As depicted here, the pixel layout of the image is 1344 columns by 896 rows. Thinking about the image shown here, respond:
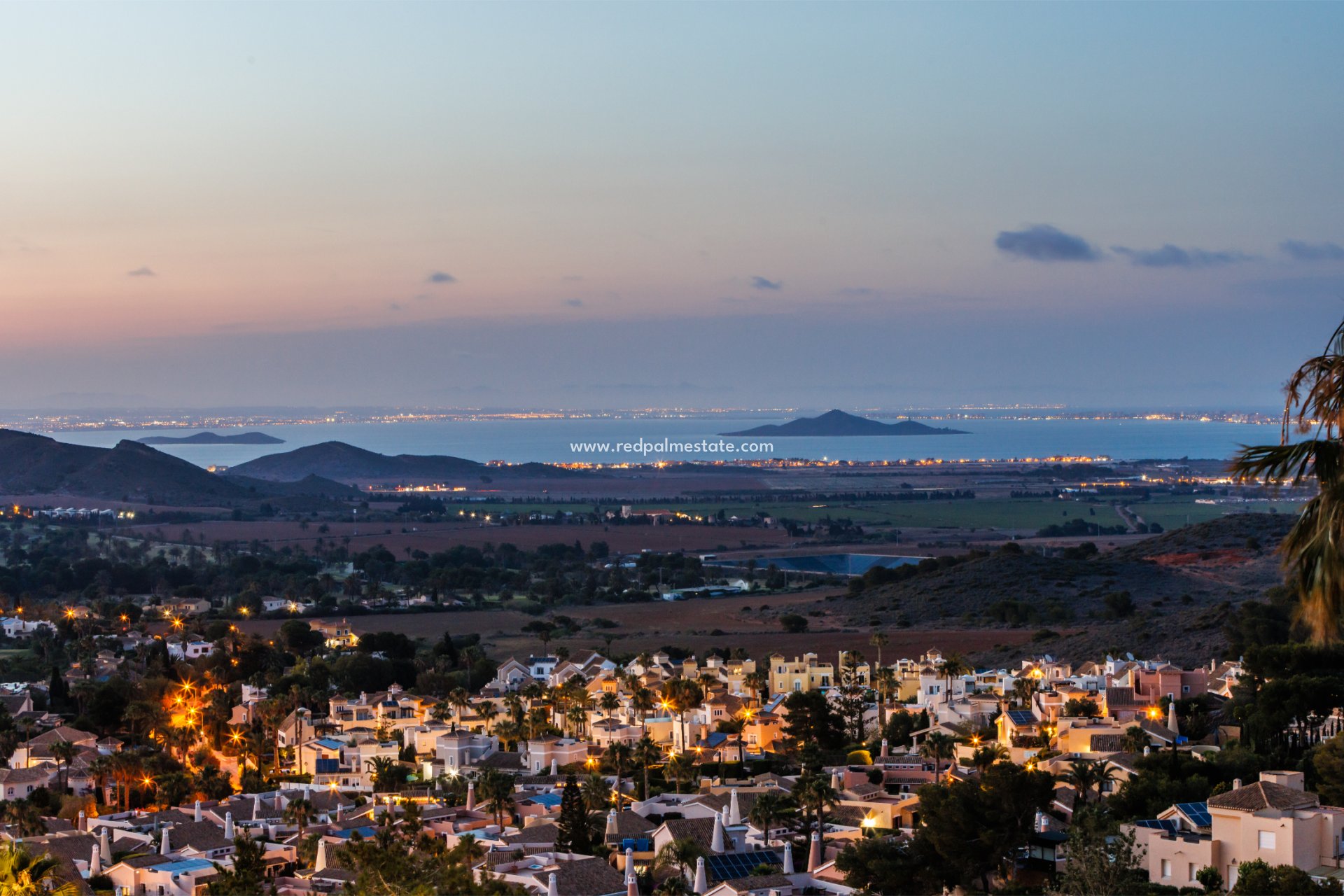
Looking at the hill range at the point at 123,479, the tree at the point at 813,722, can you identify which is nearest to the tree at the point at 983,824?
the tree at the point at 813,722

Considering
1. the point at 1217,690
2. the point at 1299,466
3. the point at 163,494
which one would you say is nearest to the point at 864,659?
the point at 1217,690

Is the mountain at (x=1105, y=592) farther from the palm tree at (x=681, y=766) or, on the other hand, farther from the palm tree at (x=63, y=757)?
the palm tree at (x=63, y=757)

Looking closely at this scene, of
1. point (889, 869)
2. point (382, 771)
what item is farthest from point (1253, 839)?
point (382, 771)

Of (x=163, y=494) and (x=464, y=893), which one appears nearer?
(x=464, y=893)

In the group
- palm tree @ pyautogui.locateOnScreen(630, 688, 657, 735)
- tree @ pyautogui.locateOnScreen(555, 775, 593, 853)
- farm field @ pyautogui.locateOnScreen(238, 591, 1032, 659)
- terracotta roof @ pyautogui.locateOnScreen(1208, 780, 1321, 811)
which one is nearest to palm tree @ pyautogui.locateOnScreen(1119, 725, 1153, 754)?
terracotta roof @ pyautogui.locateOnScreen(1208, 780, 1321, 811)

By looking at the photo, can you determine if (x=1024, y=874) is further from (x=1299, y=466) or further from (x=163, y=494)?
(x=163, y=494)

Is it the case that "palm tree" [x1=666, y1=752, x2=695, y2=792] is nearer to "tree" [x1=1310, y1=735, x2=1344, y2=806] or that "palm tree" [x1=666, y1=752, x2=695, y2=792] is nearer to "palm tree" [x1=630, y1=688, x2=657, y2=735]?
"palm tree" [x1=630, y1=688, x2=657, y2=735]
